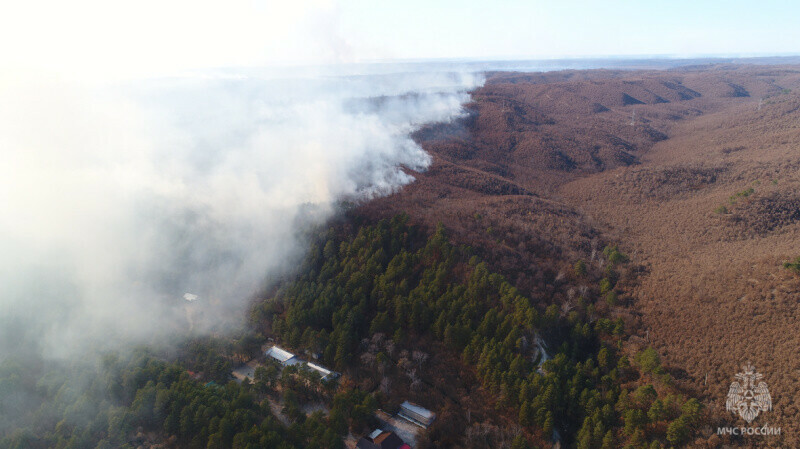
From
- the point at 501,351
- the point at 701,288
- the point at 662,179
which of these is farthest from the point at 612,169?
the point at 501,351

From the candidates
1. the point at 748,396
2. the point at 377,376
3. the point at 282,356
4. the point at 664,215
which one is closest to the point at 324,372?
the point at 377,376

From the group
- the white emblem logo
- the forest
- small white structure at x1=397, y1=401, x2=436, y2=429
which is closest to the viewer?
the white emblem logo

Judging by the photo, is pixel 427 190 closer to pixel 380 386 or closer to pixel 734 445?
pixel 380 386

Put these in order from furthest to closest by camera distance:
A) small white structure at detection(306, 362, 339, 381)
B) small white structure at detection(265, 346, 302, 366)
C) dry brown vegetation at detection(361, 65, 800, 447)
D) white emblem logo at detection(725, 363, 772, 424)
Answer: small white structure at detection(265, 346, 302, 366), small white structure at detection(306, 362, 339, 381), dry brown vegetation at detection(361, 65, 800, 447), white emblem logo at detection(725, 363, 772, 424)

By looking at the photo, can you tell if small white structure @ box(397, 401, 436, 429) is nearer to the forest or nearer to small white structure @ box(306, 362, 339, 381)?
the forest

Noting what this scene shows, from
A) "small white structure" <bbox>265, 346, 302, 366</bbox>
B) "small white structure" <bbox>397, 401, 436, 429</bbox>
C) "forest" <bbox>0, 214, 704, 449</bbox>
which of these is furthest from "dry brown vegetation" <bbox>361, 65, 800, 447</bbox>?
"small white structure" <bbox>265, 346, 302, 366</bbox>

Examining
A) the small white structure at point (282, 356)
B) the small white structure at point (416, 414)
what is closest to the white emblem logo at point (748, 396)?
the small white structure at point (416, 414)
